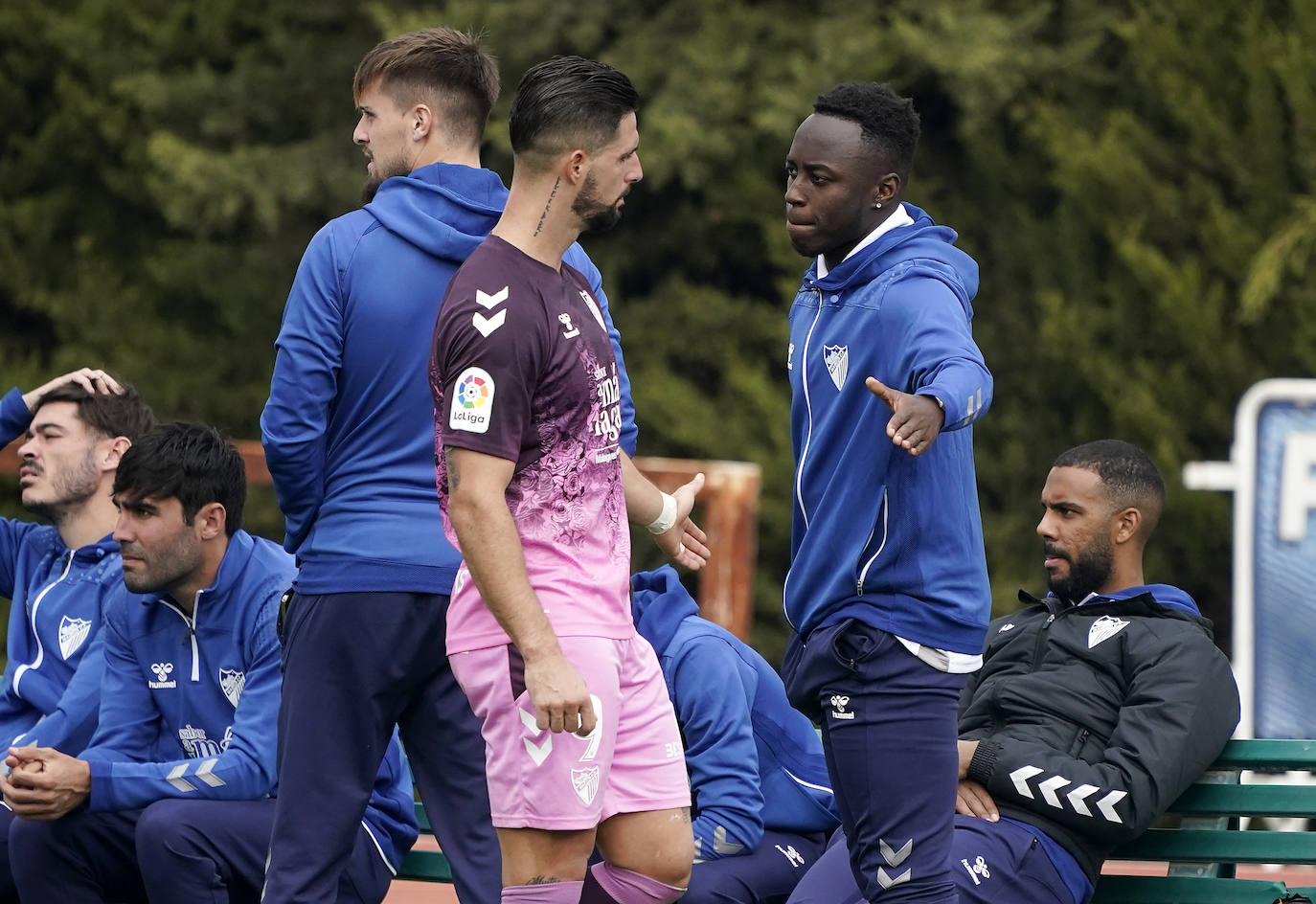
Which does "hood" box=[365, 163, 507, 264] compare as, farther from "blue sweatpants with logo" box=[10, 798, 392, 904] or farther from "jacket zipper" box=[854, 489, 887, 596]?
"blue sweatpants with logo" box=[10, 798, 392, 904]

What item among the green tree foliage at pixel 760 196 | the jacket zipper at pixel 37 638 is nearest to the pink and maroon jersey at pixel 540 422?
the jacket zipper at pixel 37 638

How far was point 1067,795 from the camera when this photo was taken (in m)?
3.62

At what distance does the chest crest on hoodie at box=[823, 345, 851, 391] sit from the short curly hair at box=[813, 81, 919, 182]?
342 millimetres

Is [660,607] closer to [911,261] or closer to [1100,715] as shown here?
[1100,715]

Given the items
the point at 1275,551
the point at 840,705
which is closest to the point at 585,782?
the point at 840,705

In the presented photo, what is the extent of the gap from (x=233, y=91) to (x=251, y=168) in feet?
2.62

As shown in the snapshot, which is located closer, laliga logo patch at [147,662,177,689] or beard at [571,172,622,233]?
beard at [571,172,622,233]

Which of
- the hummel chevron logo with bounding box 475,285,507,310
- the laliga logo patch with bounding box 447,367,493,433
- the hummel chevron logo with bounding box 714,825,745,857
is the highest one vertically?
the hummel chevron logo with bounding box 475,285,507,310

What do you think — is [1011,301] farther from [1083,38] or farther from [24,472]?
[24,472]

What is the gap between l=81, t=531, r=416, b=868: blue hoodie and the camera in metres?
3.87

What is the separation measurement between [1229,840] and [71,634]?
111 inches

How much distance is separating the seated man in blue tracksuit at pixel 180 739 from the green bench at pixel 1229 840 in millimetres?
447

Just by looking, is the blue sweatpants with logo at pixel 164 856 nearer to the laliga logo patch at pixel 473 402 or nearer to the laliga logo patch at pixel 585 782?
the laliga logo patch at pixel 585 782

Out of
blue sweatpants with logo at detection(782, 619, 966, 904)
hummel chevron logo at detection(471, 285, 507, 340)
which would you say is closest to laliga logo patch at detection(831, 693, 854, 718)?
blue sweatpants with logo at detection(782, 619, 966, 904)
